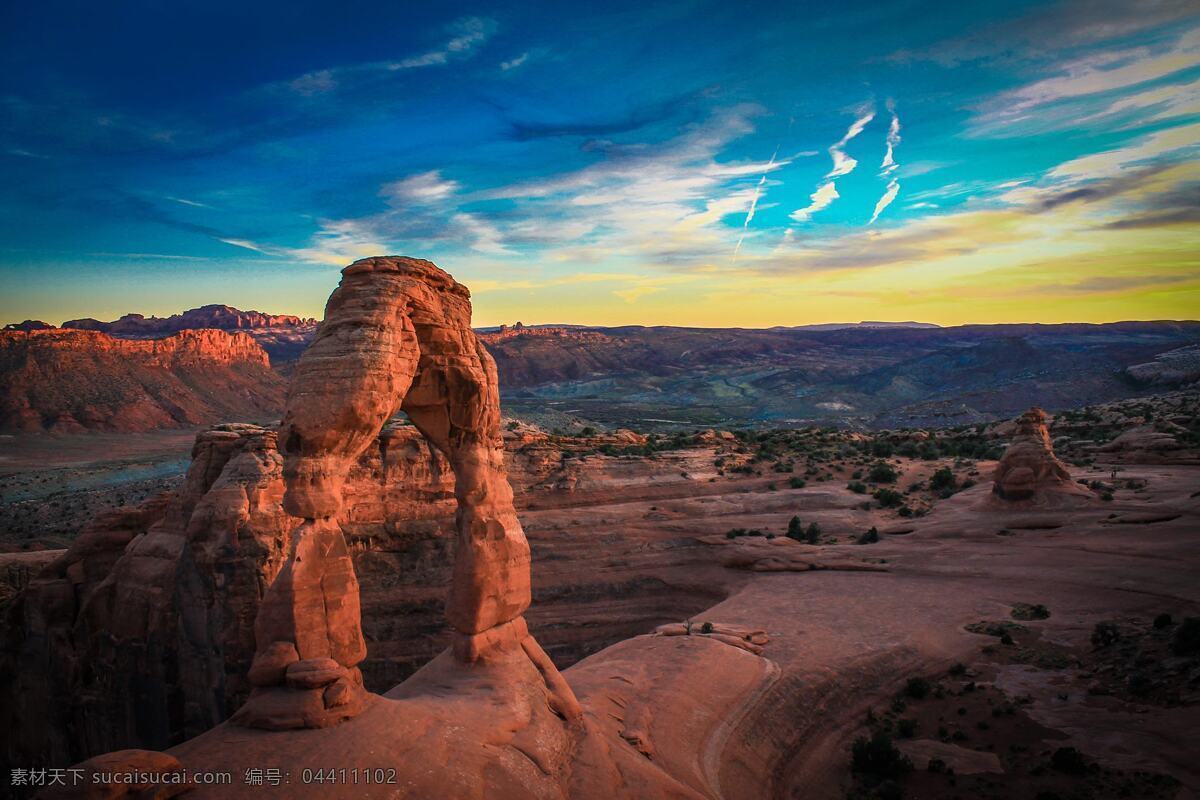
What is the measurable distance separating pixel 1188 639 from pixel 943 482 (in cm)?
1735

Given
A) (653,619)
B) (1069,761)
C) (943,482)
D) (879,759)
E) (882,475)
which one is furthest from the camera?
(882,475)

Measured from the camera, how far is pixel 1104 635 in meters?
14.9

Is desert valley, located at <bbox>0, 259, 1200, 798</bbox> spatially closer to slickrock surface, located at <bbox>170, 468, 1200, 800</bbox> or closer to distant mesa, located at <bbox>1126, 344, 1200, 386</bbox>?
slickrock surface, located at <bbox>170, 468, 1200, 800</bbox>

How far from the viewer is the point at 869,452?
123 feet

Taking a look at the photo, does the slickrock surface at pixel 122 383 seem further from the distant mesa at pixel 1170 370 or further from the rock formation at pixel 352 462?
the distant mesa at pixel 1170 370

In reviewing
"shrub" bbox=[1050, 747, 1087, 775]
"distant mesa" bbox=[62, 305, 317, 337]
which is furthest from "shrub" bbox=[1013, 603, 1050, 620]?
"distant mesa" bbox=[62, 305, 317, 337]

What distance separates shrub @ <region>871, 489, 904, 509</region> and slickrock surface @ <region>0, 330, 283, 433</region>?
91.4 metres

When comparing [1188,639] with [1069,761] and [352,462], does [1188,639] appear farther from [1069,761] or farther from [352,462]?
[352,462]

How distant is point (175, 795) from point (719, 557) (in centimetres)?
1981

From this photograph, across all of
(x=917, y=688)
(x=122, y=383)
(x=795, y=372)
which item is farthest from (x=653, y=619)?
(x=795, y=372)

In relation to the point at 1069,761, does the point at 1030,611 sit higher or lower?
lower

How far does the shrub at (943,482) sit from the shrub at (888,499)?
2.35 m

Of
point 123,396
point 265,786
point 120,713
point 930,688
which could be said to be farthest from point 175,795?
point 123,396

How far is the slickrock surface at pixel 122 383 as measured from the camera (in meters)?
83.1
